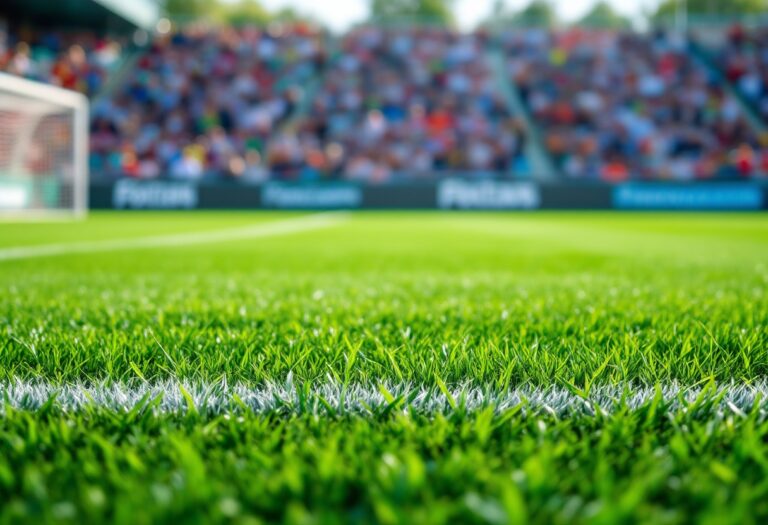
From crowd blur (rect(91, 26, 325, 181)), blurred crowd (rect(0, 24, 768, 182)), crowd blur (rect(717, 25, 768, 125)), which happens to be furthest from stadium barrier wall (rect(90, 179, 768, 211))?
crowd blur (rect(717, 25, 768, 125))

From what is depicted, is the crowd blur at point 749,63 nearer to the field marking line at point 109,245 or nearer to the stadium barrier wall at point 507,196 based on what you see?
the stadium barrier wall at point 507,196

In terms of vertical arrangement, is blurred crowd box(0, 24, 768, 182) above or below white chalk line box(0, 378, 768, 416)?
above

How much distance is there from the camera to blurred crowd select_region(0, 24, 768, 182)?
2034 centimetres

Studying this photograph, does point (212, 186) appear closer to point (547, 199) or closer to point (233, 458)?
point (547, 199)

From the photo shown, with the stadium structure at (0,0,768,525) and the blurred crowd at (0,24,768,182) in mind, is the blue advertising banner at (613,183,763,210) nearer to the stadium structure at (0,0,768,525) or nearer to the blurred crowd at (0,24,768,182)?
the blurred crowd at (0,24,768,182)

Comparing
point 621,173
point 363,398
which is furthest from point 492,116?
point 363,398

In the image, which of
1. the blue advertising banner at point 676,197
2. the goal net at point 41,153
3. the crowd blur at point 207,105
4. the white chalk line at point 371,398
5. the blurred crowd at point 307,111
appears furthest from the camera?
the blurred crowd at point 307,111

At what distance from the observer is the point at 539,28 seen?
25.5 meters

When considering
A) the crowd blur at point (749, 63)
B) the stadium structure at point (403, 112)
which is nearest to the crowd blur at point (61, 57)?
the stadium structure at point (403, 112)

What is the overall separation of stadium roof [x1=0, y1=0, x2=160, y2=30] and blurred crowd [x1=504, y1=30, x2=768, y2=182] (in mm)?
14717

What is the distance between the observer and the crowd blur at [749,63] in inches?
901

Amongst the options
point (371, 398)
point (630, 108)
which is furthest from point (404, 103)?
point (371, 398)

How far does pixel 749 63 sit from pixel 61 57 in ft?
83.3

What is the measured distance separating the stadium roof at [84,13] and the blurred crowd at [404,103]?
81cm
